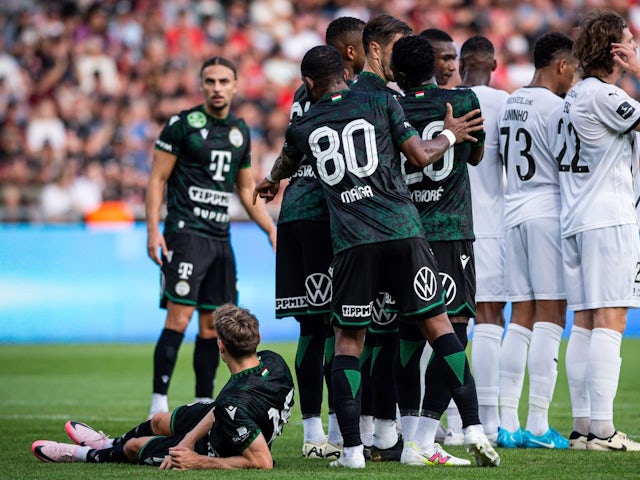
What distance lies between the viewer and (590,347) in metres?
7.42

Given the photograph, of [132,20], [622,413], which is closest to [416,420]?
[622,413]

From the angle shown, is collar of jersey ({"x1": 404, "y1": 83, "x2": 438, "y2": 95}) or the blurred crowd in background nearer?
collar of jersey ({"x1": 404, "y1": 83, "x2": 438, "y2": 95})

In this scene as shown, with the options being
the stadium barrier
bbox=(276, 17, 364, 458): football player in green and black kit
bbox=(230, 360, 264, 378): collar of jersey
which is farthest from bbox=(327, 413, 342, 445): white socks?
the stadium barrier

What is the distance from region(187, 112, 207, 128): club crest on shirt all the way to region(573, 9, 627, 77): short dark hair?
3207 millimetres

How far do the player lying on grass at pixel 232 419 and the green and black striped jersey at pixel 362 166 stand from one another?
72 cm

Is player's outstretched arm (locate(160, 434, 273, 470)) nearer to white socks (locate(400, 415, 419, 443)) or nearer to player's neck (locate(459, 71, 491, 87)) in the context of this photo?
white socks (locate(400, 415, 419, 443))

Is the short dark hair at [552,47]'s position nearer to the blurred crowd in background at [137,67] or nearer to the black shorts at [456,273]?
the black shorts at [456,273]

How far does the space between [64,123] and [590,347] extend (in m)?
15.1

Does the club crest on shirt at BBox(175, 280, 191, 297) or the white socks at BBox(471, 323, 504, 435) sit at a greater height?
the club crest on shirt at BBox(175, 280, 191, 297)

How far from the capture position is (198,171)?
948 centimetres

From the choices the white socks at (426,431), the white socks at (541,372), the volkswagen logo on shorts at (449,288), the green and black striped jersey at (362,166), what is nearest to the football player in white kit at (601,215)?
the white socks at (541,372)

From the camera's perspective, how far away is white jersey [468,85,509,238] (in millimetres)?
8383

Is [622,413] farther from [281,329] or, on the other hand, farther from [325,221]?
[281,329]

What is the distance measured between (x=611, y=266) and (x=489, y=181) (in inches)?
53.4
